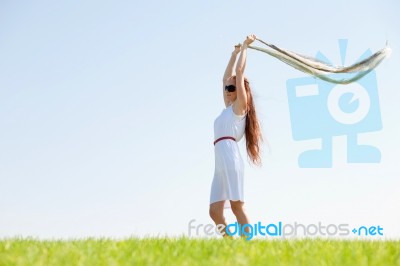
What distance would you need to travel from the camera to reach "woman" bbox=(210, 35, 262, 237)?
7.93 metres

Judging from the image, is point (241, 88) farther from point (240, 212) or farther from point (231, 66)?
point (240, 212)

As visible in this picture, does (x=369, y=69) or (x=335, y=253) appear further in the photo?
(x=369, y=69)

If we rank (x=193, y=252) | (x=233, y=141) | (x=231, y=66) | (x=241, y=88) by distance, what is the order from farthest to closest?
(x=231, y=66) → (x=233, y=141) → (x=241, y=88) → (x=193, y=252)

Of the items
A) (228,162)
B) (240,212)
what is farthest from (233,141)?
(240,212)

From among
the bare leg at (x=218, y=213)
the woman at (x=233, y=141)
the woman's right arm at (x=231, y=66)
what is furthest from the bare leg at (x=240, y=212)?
the woman's right arm at (x=231, y=66)

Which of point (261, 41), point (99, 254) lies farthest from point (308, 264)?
point (261, 41)

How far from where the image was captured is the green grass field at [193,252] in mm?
4852

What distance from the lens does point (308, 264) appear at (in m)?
4.83

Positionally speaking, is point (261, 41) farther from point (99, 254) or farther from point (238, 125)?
point (99, 254)

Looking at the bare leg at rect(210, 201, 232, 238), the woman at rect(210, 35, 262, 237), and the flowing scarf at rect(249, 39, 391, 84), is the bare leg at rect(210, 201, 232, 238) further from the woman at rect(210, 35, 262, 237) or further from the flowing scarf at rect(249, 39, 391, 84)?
the flowing scarf at rect(249, 39, 391, 84)

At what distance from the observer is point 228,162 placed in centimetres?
799

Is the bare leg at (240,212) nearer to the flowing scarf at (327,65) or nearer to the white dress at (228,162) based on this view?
the white dress at (228,162)

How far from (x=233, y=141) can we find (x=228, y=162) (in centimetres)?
38

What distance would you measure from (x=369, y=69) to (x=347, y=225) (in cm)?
280
